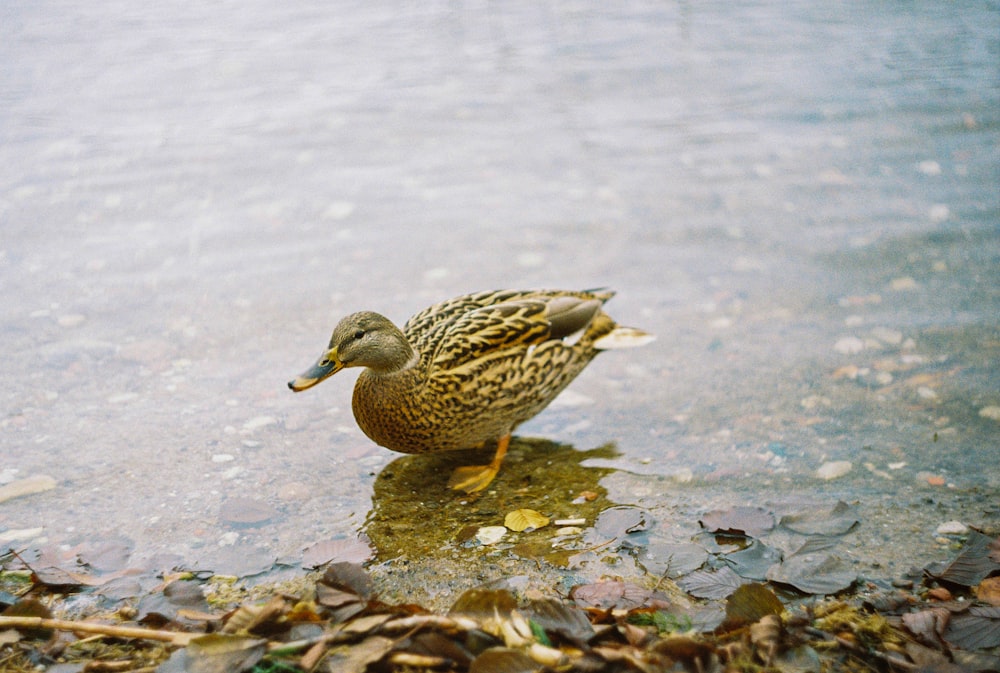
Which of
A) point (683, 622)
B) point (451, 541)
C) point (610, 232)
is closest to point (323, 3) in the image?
point (610, 232)

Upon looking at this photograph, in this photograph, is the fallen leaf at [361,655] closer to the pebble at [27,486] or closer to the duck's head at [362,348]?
the duck's head at [362,348]

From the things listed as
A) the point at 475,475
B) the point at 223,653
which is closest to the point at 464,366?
the point at 475,475

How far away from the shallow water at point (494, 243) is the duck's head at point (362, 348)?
1.68 feet

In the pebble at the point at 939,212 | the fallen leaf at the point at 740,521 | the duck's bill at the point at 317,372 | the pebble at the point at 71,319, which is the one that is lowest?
the fallen leaf at the point at 740,521

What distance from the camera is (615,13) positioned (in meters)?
10.6

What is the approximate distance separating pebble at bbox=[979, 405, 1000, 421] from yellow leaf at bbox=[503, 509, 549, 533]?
2212 millimetres

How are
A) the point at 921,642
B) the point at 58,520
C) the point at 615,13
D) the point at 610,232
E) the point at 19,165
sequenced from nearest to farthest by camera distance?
the point at 921,642 → the point at 58,520 → the point at 610,232 → the point at 19,165 → the point at 615,13

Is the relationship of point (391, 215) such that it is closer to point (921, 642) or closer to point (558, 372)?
point (558, 372)

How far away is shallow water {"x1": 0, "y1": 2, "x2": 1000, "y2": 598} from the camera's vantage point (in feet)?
13.3

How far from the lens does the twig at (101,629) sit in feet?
8.66

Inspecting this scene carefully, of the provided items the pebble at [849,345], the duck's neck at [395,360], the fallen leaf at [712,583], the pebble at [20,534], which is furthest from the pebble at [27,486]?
the pebble at [849,345]

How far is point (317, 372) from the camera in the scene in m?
3.90

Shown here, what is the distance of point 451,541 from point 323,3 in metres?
8.78

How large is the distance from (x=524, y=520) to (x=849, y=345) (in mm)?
2501
